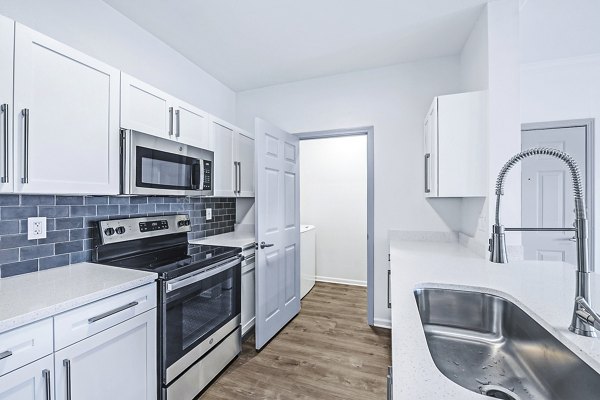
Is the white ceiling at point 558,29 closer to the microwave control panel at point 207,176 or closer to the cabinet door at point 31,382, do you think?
the microwave control panel at point 207,176

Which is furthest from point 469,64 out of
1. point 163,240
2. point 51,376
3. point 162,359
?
point 51,376

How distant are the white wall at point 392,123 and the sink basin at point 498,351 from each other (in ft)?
4.96

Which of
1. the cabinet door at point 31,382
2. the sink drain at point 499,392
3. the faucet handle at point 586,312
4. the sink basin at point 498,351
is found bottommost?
the cabinet door at point 31,382

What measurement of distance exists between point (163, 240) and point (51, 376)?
121 cm

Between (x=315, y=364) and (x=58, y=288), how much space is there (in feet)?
5.78

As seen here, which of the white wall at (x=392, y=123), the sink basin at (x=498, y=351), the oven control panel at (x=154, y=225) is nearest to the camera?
the sink basin at (x=498, y=351)

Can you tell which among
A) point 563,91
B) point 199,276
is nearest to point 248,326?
point 199,276

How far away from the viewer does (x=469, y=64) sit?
7.47ft

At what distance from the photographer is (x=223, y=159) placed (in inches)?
99.5

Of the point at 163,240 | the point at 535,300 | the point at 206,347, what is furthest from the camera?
the point at 163,240

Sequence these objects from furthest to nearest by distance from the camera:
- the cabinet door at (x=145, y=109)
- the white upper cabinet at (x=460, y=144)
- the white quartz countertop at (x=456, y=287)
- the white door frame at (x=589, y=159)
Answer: the white door frame at (x=589, y=159)
the white upper cabinet at (x=460, y=144)
the cabinet door at (x=145, y=109)
the white quartz countertop at (x=456, y=287)

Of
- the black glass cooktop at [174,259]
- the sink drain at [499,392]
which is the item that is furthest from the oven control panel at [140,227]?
the sink drain at [499,392]

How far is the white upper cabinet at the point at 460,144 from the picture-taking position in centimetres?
187

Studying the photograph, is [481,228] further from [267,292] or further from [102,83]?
[102,83]
